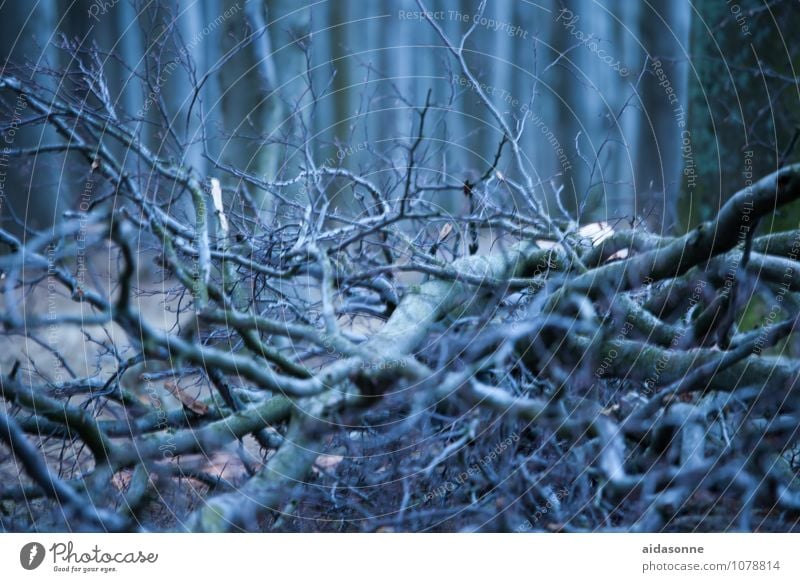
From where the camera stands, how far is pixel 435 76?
2.14 metres

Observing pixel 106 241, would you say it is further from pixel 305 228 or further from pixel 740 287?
pixel 740 287

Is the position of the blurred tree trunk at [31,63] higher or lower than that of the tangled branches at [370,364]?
higher

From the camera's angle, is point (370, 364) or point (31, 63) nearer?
point (370, 364)

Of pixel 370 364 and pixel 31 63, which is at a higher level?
pixel 31 63

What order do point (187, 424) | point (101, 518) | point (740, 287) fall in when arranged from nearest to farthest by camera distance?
1. point (101, 518)
2. point (187, 424)
3. point (740, 287)

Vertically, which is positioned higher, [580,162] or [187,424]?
[580,162]

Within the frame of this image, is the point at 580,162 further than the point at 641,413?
Yes

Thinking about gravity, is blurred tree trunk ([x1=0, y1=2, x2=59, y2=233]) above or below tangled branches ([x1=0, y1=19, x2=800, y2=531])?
above

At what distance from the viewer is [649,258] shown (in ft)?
7.16

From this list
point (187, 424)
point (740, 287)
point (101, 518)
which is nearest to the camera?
point (101, 518)
